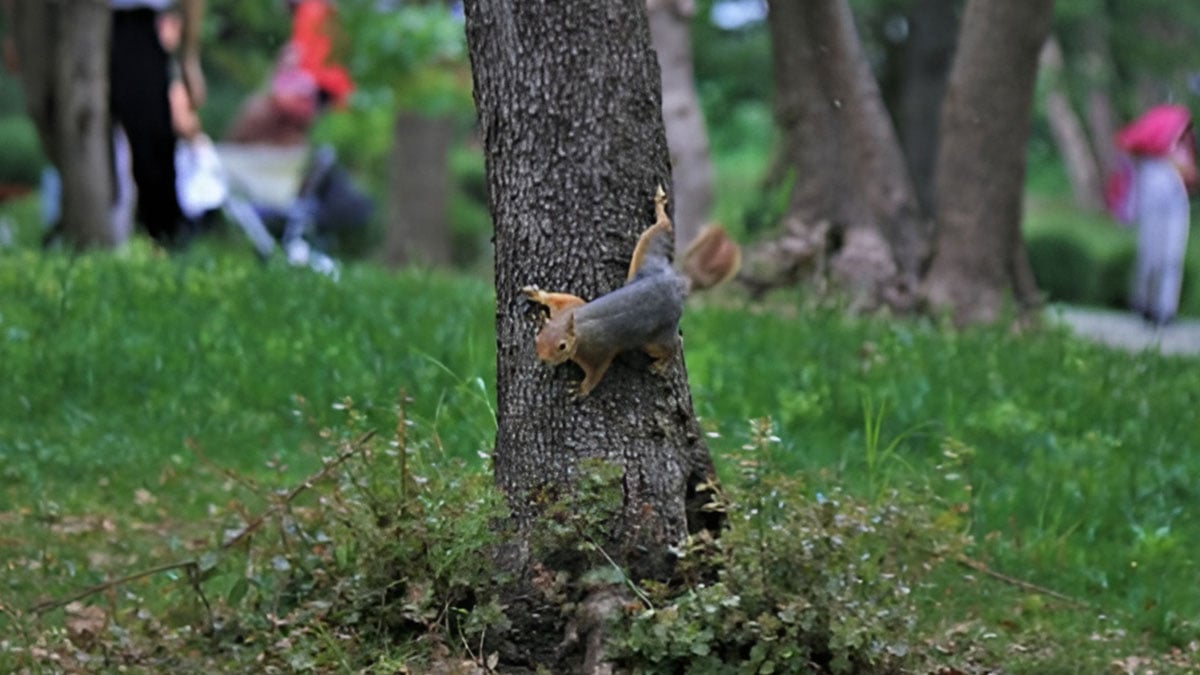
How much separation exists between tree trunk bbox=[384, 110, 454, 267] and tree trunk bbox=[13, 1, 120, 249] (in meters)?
8.13

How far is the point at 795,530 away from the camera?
4.51 m

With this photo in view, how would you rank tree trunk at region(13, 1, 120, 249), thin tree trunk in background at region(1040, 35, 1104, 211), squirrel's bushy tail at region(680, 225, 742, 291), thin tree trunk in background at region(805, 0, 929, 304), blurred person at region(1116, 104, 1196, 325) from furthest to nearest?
Answer: thin tree trunk in background at region(1040, 35, 1104, 211) < blurred person at region(1116, 104, 1196, 325) < tree trunk at region(13, 1, 120, 249) < thin tree trunk in background at region(805, 0, 929, 304) < squirrel's bushy tail at region(680, 225, 742, 291)

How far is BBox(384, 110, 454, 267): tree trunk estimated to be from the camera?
62.0ft

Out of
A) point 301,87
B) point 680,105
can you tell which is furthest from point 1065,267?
point 680,105

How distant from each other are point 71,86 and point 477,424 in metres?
4.81

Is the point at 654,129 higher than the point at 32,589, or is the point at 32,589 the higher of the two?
the point at 654,129

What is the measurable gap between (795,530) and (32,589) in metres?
2.27

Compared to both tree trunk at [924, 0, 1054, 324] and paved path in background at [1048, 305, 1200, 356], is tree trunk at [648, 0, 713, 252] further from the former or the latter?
paved path in background at [1048, 305, 1200, 356]

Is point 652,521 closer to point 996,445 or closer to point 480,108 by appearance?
point 480,108

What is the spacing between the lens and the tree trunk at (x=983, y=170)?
9.76m

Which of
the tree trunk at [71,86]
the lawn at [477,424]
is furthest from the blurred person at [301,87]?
the lawn at [477,424]

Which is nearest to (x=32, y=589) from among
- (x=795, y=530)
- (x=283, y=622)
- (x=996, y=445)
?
(x=283, y=622)

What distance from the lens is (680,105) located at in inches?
448

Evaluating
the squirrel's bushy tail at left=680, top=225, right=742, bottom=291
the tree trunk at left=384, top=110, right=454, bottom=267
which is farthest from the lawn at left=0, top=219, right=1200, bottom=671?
the tree trunk at left=384, top=110, right=454, bottom=267
